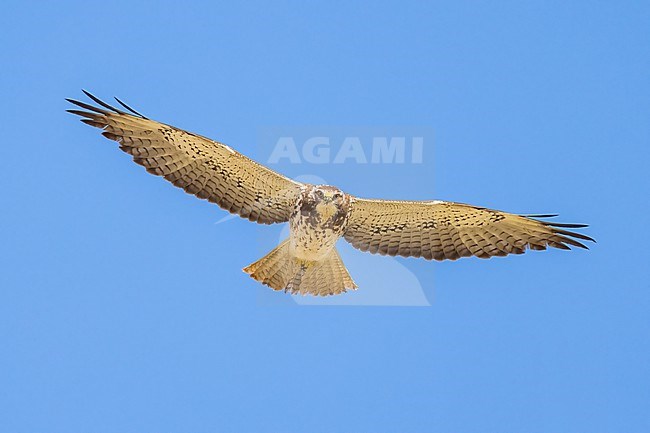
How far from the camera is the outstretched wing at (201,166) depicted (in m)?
14.1

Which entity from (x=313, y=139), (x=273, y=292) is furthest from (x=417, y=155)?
(x=273, y=292)

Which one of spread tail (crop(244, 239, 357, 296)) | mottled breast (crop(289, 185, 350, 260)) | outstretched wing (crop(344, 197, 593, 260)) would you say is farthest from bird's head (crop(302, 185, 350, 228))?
spread tail (crop(244, 239, 357, 296))

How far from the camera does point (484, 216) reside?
14695 millimetres

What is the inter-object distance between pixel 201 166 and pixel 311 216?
1291 millimetres

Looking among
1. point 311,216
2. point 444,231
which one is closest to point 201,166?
point 311,216

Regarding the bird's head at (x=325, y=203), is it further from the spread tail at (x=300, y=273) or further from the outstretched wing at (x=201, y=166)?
the spread tail at (x=300, y=273)

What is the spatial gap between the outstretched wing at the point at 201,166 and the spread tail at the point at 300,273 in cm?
44

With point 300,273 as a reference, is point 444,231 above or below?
above

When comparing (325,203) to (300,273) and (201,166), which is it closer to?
(300,273)

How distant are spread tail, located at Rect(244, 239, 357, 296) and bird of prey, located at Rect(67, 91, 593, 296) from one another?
0.01 metres

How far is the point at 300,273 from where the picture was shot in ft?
48.8

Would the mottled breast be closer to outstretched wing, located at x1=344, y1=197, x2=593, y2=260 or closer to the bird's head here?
the bird's head

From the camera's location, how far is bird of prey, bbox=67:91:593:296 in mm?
14211

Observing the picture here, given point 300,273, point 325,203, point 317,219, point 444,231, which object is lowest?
point 300,273
